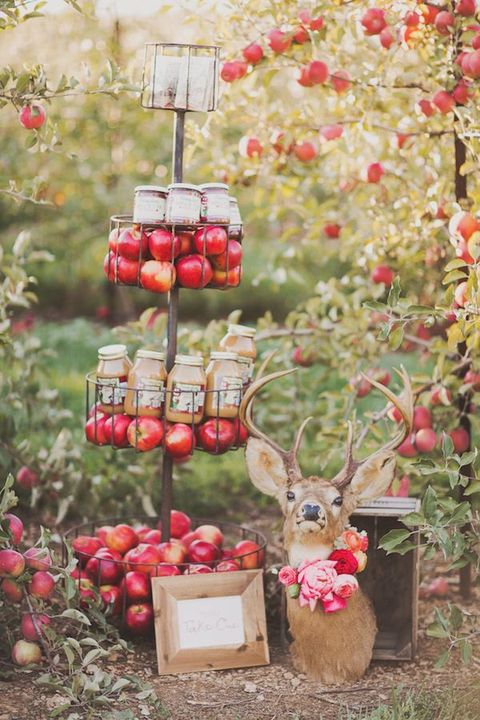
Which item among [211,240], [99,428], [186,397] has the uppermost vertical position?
[211,240]

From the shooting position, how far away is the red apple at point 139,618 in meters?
3.04

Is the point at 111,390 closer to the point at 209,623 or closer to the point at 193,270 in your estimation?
the point at 193,270

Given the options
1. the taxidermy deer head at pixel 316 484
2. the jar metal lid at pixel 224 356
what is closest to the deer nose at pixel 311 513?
the taxidermy deer head at pixel 316 484

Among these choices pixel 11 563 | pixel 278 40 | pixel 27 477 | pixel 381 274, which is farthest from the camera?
pixel 27 477

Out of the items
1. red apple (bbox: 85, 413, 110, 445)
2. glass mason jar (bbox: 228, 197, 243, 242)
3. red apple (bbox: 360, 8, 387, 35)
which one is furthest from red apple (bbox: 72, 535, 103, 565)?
red apple (bbox: 360, 8, 387, 35)

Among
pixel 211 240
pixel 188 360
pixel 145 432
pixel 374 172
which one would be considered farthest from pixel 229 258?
pixel 374 172

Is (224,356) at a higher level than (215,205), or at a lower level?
lower

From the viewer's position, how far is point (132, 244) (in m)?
3.01

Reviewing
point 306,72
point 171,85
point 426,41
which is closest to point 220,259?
point 171,85

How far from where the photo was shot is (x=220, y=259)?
3.06 metres

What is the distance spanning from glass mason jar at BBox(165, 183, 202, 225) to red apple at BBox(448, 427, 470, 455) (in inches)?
43.6

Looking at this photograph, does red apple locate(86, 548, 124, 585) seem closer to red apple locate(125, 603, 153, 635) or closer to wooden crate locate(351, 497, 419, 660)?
red apple locate(125, 603, 153, 635)

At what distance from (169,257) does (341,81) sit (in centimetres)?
88

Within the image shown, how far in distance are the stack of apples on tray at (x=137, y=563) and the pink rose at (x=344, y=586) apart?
41 cm
